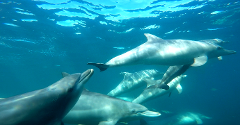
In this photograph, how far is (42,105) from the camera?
9.48 ft

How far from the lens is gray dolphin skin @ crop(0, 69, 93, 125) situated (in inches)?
102

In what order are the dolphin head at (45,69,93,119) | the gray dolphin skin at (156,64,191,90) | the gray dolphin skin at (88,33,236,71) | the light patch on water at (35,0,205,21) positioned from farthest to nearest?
the light patch on water at (35,0,205,21) → the gray dolphin skin at (156,64,191,90) → the gray dolphin skin at (88,33,236,71) → the dolphin head at (45,69,93,119)

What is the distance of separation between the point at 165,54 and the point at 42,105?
5.08 metres

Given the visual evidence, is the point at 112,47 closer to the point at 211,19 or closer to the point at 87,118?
the point at 211,19

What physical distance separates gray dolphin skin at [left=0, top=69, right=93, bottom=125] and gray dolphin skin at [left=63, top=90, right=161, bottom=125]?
2.49 m

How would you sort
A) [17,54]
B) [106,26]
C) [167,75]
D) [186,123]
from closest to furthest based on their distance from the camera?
[167,75] < [186,123] < [106,26] < [17,54]

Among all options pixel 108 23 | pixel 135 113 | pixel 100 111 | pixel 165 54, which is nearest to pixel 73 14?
pixel 108 23

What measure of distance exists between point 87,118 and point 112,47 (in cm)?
1958

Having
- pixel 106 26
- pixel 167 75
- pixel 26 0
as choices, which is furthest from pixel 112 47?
pixel 167 75

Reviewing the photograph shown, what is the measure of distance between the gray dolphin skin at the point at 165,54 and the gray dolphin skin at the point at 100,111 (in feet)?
5.74

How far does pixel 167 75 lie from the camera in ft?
25.0

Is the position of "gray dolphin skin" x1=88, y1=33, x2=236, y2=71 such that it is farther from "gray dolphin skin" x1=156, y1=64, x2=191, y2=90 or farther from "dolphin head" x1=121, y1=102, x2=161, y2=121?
"dolphin head" x1=121, y1=102, x2=161, y2=121

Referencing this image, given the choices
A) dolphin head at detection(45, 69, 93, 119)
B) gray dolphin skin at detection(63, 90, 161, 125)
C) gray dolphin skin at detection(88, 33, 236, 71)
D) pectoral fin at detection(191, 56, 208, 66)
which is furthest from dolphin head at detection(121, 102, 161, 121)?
dolphin head at detection(45, 69, 93, 119)

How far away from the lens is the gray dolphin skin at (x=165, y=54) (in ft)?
19.9
